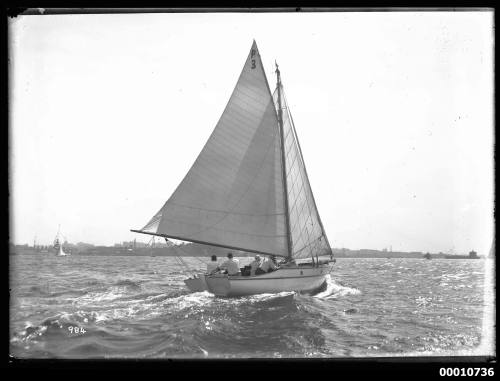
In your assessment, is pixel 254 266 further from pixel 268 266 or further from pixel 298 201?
pixel 298 201

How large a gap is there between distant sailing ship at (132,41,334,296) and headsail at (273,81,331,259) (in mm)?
50

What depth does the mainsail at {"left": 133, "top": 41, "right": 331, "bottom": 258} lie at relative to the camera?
1834 centimetres

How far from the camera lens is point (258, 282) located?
18.9 meters

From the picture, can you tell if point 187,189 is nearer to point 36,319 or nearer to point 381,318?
point 36,319

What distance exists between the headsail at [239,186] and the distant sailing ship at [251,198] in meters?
0.04

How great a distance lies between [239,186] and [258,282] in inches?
179

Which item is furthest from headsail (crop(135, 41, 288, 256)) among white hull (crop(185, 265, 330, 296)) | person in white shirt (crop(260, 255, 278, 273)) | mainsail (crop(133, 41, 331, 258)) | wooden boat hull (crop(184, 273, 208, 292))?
wooden boat hull (crop(184, 273, 208, 292))

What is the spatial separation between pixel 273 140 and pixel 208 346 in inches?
460

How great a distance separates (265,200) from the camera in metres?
19.8

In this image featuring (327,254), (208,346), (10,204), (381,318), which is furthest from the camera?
(327,254)

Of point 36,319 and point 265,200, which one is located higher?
point 265,200

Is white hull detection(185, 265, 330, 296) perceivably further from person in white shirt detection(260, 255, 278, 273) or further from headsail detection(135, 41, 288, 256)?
headsail detection(135, 41, 288, 256)

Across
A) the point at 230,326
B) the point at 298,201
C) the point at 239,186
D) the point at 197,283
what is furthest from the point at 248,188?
the point at 230,326
